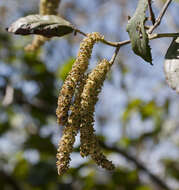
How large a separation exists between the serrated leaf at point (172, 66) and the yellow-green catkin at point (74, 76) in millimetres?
211

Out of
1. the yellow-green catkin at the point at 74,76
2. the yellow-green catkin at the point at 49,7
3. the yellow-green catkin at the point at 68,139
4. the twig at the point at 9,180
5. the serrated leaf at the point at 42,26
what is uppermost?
the yellow-green catkin at the point at 49,7

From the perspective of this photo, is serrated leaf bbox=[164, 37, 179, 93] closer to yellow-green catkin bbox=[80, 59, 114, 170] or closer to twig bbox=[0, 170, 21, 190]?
yellow-green catkin bbox=[80, 59, 114, 170]

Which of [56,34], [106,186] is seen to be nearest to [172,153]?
[106,186]

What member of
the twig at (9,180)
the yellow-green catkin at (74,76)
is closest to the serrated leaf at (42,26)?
the yellow-green catkin at (74,76)

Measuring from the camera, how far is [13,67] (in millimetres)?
3314

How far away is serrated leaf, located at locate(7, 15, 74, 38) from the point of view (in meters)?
1.10

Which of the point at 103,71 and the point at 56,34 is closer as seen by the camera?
the point at 103,71

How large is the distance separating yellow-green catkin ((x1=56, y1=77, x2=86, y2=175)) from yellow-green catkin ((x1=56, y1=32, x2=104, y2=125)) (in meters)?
0.02

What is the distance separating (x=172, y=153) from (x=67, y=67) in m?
3.29

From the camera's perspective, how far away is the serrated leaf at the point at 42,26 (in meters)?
1.10

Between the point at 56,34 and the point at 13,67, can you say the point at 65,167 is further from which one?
the point at 13,67

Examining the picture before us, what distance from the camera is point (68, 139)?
3.06 ft

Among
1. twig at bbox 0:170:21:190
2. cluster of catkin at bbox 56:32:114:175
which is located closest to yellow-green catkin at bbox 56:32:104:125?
cluster of catkin at bbox 56:32:114:175

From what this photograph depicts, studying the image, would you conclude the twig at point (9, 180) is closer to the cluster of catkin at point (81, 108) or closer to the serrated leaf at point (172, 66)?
the cluster of catkin at point (81, 108)
